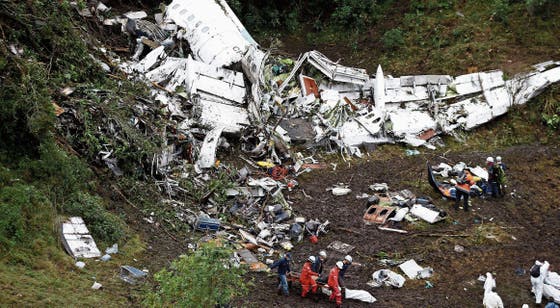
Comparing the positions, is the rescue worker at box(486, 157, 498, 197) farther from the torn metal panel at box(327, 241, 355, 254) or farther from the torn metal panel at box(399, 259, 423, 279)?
the torn metal panel at box(327, 241, 355, 254)

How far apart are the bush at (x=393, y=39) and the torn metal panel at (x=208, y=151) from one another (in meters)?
7.47

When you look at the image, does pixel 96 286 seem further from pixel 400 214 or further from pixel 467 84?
pixel 467 84

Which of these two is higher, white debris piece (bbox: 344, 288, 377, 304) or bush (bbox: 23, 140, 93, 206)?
bush (bbox: 23, 140, 93, 206)

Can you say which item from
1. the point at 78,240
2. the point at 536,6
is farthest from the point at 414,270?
the point at 536,6

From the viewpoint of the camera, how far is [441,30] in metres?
17.8

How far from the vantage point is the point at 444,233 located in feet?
35.9

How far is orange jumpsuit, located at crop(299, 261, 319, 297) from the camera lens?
8797mm

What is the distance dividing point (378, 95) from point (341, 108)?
1277mm

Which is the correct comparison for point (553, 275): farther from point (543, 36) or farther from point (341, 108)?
point (543, 36)

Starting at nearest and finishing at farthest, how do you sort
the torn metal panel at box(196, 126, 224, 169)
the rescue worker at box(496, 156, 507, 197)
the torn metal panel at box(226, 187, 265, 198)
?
the torn metal panel at box(226, 187, 265, 198)
the rescue worker at box(496, 156, 507, 197)
the torn metal panel at box(196, 126, 224, 169)

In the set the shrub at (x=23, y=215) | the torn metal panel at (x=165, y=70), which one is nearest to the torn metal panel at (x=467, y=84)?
the torn metal panel at (x=165, y=70)

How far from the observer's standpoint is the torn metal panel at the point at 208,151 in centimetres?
1213

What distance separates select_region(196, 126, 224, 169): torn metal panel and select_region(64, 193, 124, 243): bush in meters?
3.06

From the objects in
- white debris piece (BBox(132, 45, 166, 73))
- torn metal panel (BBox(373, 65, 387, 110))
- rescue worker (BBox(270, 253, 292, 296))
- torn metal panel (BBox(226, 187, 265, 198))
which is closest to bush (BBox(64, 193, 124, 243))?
rescue worker (BBox(270, 253, 292, 296))
